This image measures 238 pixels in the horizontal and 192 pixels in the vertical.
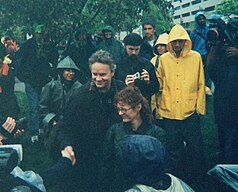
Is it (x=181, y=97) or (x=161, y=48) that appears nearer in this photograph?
(x=181, y=97)

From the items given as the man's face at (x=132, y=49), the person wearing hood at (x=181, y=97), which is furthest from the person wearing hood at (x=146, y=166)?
the man's face at (x=132, y=49)

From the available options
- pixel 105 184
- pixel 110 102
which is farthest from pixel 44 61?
pixel 105 184

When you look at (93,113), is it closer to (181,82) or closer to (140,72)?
(140,72)

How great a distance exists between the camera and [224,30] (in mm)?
4820

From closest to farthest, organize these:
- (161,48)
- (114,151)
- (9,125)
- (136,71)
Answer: (114,151)
(9,125)
(136,71)
(161,48)

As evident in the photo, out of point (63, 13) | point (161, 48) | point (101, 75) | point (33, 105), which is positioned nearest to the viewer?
point (101, 75)

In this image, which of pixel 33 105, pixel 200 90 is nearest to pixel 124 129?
pixel 200 90

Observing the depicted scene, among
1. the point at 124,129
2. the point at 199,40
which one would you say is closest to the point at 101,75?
the point at 124,129

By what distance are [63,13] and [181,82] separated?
93.6 inches

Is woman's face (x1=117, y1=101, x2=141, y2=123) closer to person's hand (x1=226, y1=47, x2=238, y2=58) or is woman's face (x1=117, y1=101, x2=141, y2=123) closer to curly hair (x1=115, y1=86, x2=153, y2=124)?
curly hair (x1=115, y1=86, x2=153, y2=124)

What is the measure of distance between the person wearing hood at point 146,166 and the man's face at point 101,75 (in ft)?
4.79

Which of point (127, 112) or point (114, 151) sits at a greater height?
point (127, 112)

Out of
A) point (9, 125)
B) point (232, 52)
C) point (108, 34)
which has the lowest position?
point (9, 125)

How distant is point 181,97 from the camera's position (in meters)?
5.04
